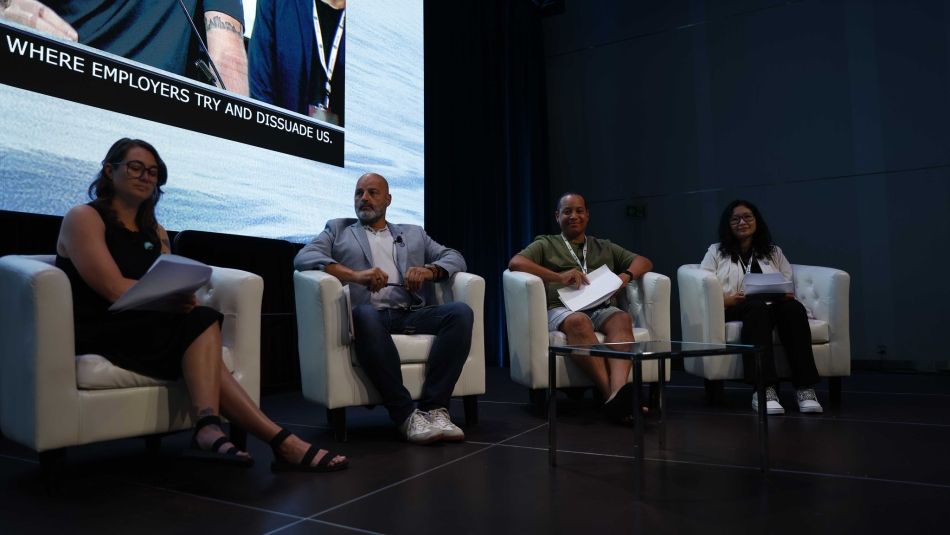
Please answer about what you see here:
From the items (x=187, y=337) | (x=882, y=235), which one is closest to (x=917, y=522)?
(x=187, y=337)

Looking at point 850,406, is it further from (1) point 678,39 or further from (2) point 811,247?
(1) point 678,39

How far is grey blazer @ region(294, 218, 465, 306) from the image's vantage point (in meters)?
2.60

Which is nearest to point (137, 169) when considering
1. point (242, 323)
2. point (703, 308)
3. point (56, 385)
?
point (242, 323)

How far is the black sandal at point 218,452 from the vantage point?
5.57 feet

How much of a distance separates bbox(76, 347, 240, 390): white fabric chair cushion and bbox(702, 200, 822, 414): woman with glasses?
85.7 inches

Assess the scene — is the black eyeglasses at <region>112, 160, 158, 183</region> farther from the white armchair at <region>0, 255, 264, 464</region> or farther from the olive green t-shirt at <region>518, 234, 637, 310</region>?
the olive green t-shirt at <region>518, 234, 637, 310</region>

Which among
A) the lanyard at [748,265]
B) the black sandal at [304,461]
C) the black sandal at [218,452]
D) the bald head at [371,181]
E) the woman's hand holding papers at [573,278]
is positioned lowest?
the black sandal at [304,461]

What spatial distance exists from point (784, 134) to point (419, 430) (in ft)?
12.7

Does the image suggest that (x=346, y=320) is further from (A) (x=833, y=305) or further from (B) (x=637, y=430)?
(A) (x=833, y=305)

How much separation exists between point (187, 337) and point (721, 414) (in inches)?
82.4

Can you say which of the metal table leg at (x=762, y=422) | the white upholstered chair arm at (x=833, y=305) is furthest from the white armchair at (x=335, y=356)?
the white upholstered chair arm at (x=833, y=305)

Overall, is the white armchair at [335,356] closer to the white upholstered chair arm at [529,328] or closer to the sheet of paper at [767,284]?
the white upholstered chair arm at [529,328]

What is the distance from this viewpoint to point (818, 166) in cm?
478

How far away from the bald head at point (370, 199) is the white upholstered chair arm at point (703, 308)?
1476 millimetres
